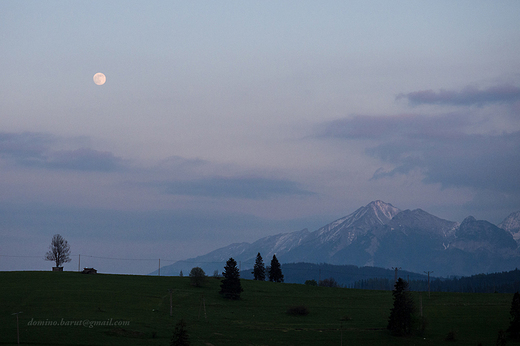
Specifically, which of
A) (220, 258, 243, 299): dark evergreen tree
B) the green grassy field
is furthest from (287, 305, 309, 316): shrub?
(220, 258, 243, 299): dark evergreen tree

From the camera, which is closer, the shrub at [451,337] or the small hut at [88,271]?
the shrub at [451,337]

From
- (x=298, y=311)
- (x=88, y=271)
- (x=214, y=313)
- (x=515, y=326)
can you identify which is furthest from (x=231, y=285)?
(x=515, y=326)

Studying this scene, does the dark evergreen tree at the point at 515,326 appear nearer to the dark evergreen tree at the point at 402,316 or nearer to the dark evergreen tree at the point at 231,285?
the dark evergreen tree at the point at 402,316

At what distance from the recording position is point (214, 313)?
381 ft

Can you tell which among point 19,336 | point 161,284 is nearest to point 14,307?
point 19,336


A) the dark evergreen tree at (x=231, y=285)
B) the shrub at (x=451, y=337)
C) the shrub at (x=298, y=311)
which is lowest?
the shrub at (x=451, y=337)

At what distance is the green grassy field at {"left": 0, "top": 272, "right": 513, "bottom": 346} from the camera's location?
87812mm

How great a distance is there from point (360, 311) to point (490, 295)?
2395 inches

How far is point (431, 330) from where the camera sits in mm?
105312

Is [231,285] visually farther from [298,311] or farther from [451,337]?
[451,337]

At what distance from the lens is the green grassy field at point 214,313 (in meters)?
87.8

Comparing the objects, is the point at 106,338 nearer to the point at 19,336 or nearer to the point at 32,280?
the point at 19,336

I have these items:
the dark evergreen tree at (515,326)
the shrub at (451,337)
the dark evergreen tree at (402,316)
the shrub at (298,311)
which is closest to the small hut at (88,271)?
the shrub at (298,311)

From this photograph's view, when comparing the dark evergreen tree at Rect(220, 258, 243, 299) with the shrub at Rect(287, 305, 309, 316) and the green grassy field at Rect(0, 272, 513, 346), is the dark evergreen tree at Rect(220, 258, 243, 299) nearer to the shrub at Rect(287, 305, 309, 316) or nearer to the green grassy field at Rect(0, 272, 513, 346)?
the green grassy field at Rect(0, 272, 513, 346)
